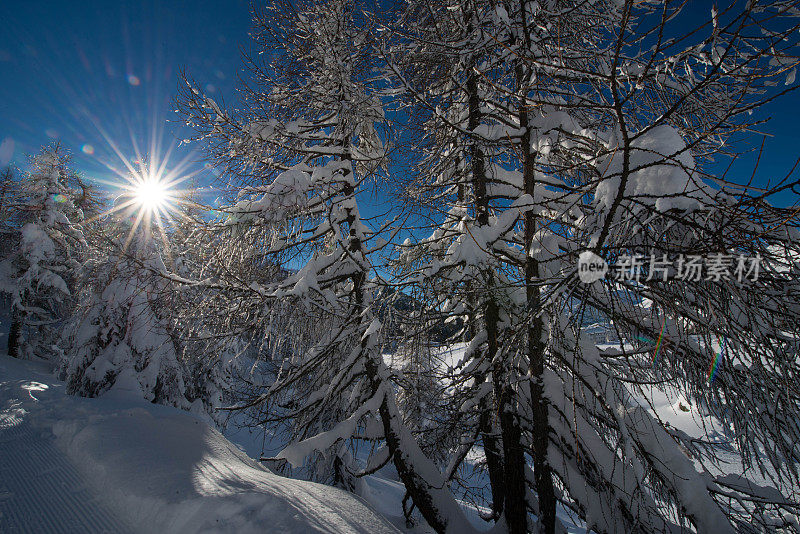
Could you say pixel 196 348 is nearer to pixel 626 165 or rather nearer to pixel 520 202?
pixel 520 202

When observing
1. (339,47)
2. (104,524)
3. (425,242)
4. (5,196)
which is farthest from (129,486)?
(5,196)

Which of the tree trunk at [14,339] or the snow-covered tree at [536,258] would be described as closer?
the snow-covered tree at [536,258]

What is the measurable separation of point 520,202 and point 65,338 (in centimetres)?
1624

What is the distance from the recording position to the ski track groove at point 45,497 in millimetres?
2324

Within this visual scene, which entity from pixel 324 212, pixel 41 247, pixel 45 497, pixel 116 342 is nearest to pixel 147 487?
pixel 45 497

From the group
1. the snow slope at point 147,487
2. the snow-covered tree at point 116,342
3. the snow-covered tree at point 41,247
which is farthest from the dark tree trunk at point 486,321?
the snow-covered tree at point 41,247

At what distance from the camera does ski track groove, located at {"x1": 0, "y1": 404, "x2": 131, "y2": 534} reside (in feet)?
7.63

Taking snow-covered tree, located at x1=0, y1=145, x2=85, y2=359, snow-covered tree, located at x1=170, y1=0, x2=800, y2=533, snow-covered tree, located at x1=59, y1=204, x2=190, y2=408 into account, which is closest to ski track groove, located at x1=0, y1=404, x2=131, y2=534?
snow-covered tree, located at x1=170, y1=0, x2=800, y2=533

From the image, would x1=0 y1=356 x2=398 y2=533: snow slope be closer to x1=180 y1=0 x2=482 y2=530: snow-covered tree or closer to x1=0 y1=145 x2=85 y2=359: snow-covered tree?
x1=180 y1=0 x2=482 y2=530: snow-covered tree

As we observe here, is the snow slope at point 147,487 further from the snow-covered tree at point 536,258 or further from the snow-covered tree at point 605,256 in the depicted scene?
the snow-covered tree at point 605,256

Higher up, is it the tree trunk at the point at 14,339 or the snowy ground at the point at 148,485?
the snowy ground at the point at 148,485

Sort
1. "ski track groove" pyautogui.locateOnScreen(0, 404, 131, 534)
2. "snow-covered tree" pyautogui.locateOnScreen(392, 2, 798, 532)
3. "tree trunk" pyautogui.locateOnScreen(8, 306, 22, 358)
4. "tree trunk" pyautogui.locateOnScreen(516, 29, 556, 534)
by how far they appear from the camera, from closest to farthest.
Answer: "snow-covered tree" pyautogui.locateOnScreen(392, 2, 798, 532) < "ski track groove" pyautogui.locateOnScreen(0, 404, 131, 534) < "tree trunk" pyautogui.locateOnScreen(516, 29, 556, 534) < "tree trunk" pyautogui.locateOnScreen(8, 306, 22, 358)

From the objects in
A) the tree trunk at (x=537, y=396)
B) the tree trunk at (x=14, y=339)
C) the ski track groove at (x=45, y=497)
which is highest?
the tree trunk at (x=537, y=396)

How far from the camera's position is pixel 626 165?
145 centimetres
